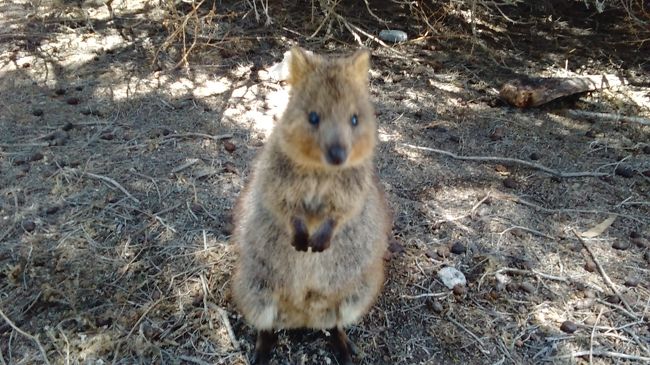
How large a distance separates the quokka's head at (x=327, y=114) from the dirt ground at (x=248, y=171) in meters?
1.17

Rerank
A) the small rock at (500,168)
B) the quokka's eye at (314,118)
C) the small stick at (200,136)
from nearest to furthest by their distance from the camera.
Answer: the quokka's eye at (314,118), the small rock at (500,168), the small stick at (200,136)

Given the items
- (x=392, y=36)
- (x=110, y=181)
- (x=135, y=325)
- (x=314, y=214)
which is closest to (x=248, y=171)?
(x=110, y=181)

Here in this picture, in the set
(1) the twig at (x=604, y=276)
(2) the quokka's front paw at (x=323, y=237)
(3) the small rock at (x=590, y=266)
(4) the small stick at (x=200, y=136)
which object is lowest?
(4) the small stick at (x=200, y=136)

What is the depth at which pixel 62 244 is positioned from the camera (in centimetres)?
353

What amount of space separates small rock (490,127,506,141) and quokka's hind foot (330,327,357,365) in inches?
104

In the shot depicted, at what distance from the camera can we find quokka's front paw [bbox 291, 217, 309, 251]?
2.72m

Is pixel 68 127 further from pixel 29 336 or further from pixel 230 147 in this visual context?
pixel 29 336

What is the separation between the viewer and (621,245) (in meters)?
3.82

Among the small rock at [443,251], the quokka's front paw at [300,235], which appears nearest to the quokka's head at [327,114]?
the quokka's front paw at [300,235]

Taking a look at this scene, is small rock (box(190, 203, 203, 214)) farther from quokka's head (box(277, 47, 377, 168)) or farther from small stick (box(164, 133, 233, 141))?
quokka's head (box(277, 47, 377, 168))

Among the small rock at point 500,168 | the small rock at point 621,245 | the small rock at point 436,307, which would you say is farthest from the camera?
the small rock at point 500,168

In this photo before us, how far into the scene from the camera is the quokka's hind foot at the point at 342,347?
3.02 metres

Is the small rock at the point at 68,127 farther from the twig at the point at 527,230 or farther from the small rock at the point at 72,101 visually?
the twig at the point at 527,230

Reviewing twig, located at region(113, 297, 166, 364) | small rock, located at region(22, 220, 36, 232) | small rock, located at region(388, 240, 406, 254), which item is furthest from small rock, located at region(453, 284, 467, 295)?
small rock, located at region(22, 220, 36, 232)
